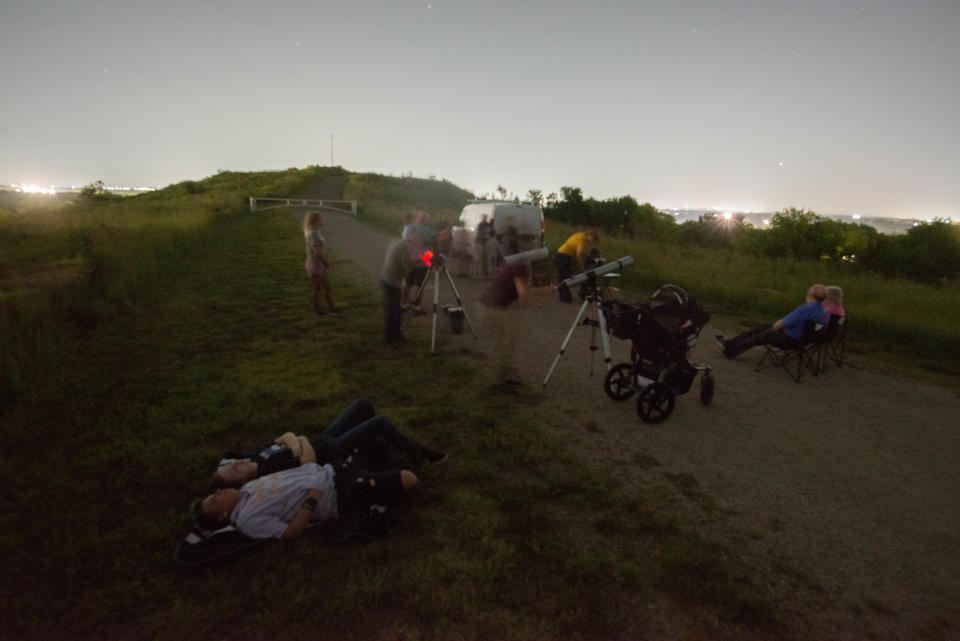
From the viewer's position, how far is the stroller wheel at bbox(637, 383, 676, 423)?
216 inches

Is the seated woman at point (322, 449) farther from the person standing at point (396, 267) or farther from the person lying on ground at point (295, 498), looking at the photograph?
the person standing at point (396, 267)

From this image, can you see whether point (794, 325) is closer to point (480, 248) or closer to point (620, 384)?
point (620, 384)

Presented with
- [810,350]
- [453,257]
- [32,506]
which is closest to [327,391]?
[32,506]

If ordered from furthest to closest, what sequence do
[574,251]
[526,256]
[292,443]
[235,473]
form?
[574,251], [526,256], [292,443], [235,473]

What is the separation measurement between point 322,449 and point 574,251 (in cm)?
802

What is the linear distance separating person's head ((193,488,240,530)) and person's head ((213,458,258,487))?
0.25 meters

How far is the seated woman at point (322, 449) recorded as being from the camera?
3.72 meters

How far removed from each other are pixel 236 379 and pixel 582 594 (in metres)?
5.28

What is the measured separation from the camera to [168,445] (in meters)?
4.71

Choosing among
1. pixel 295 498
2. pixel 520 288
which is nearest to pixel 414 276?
pixel 520 288

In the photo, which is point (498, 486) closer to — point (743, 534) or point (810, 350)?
point (743, 534)

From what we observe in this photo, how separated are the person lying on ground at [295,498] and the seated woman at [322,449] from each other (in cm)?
16

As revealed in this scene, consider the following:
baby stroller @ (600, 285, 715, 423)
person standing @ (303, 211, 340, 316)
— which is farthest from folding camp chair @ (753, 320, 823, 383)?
person standing @ (303, 211, 340, 316)

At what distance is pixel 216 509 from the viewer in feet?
10.8
